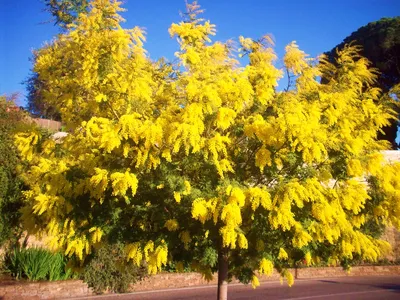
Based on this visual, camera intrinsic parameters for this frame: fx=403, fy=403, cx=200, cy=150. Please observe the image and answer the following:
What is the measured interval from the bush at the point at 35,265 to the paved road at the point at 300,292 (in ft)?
5.22

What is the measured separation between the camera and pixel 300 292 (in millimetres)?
15516

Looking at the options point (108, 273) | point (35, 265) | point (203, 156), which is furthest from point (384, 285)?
point (203, 156)

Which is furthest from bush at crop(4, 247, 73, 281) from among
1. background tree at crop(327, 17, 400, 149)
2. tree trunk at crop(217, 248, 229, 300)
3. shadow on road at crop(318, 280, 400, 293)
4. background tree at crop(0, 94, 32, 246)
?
background tree at crop(327, 17, 400, 149)

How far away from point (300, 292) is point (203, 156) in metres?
12.0

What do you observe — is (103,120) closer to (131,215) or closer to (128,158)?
(128,158)

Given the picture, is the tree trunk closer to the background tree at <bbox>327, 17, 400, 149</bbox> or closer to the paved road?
the paved road

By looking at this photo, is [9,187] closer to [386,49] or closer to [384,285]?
[384,285]

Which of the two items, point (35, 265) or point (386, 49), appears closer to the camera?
point (35, 265)

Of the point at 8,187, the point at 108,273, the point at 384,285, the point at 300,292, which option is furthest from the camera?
the point at 384,285

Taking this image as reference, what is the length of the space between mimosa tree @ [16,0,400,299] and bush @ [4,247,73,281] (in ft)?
23.9

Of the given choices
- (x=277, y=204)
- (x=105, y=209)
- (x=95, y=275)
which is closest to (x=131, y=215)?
(x=105, y=209)

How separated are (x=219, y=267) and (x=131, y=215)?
186 cm

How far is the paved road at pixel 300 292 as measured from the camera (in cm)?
1395

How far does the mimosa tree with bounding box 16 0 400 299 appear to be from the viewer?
16.5ft
